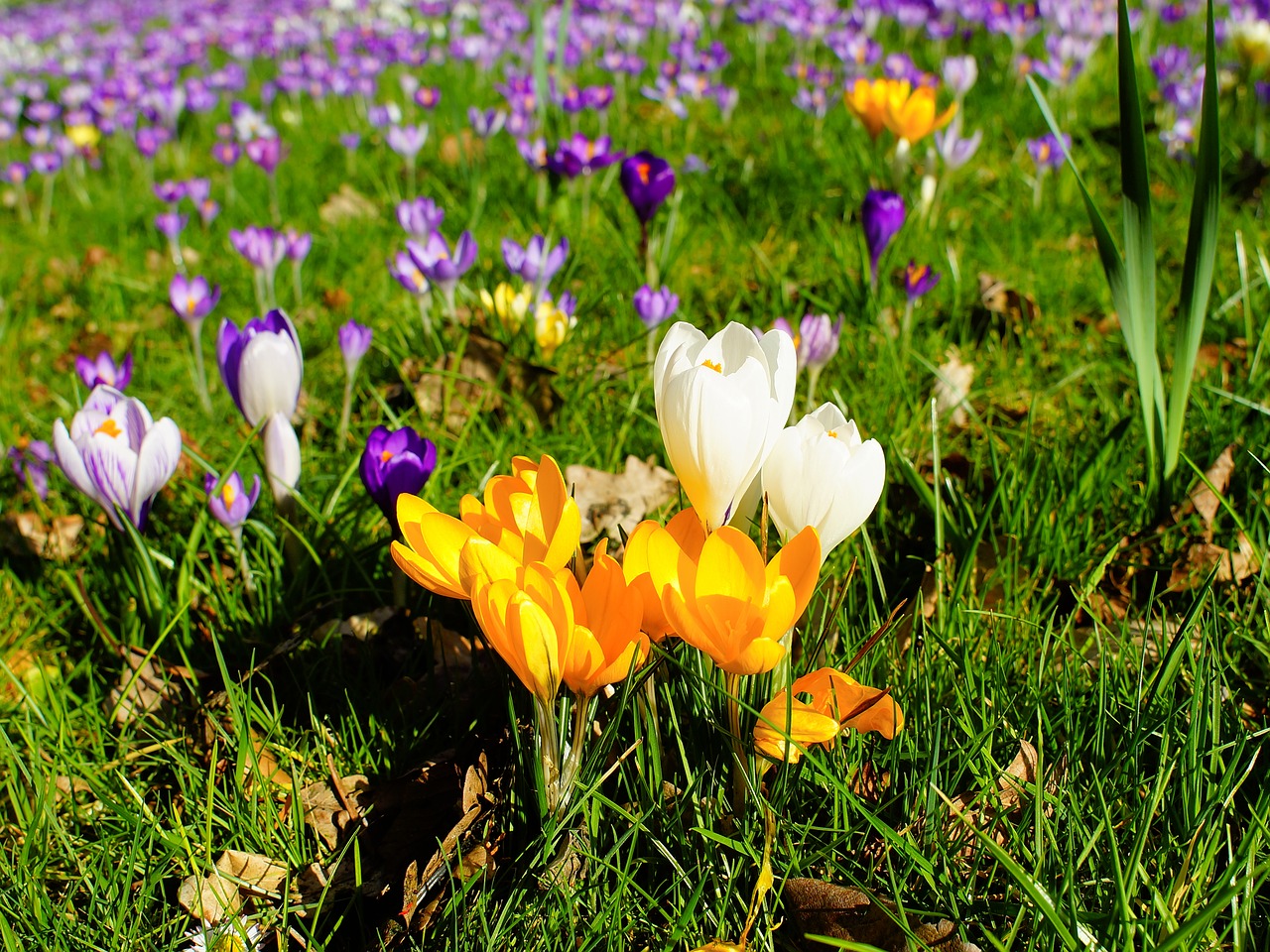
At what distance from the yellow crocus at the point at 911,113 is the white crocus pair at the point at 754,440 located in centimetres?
190

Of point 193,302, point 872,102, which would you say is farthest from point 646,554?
point 872,102

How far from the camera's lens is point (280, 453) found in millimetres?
1682

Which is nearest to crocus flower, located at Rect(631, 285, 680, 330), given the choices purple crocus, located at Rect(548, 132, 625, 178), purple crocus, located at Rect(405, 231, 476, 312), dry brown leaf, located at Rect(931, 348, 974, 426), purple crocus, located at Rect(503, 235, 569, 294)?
purple crocus, located at Rect(503, 235, 569, 294)

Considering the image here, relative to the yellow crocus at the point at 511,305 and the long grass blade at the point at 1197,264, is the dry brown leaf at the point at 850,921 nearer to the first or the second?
the long grass blade at the point at 1197,264

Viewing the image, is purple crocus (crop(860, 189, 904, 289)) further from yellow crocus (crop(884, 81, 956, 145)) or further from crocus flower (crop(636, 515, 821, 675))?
crocus flower (crop(636, 515, 821, 675))

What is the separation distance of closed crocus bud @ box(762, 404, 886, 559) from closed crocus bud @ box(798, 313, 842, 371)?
2.96ft

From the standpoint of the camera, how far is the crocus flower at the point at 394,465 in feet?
4.95

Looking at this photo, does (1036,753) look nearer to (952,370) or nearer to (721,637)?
(721,637)

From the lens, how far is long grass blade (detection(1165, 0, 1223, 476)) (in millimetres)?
1588

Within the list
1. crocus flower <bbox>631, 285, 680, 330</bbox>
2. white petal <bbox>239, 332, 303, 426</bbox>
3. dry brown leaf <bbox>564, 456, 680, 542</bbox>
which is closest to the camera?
white petal <bbox>239, 332, 303, 426</bbox>

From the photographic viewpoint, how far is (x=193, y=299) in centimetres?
235

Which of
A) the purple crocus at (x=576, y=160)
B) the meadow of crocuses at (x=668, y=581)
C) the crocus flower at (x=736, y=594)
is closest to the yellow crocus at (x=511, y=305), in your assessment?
the meadow of crocuses at (x=668, y=581)

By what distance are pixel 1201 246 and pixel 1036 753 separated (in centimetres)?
95

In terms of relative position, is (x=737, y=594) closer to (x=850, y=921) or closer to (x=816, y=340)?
(x=850, y=921)
